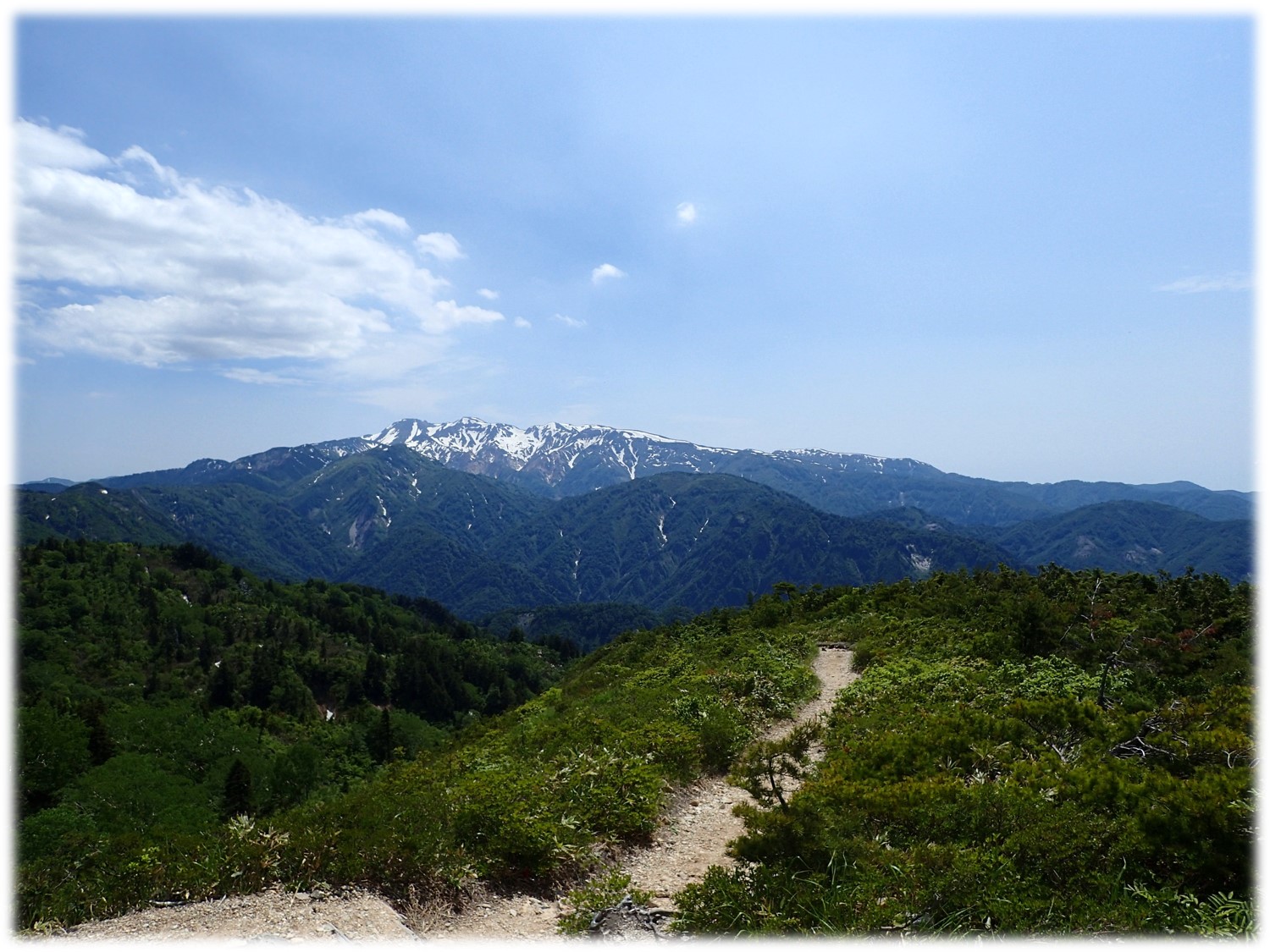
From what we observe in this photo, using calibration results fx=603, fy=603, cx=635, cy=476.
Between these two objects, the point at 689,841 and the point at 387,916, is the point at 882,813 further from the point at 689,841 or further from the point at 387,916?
the point at 387,916

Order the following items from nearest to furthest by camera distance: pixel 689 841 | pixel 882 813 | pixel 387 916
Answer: pixel 387 916 < pixel 882 813 < pixel 689 841

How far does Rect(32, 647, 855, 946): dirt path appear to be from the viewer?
643 centimetres

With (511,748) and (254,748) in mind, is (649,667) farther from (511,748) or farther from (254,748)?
(254,748)

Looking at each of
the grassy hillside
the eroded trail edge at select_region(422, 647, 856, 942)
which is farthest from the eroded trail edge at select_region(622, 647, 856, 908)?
the grassy hillside

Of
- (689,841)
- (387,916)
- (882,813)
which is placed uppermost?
(882,813)

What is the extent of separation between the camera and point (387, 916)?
7.21 metres

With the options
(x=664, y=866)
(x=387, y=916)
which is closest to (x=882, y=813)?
(x=664, y=866)

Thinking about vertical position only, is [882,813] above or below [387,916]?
above

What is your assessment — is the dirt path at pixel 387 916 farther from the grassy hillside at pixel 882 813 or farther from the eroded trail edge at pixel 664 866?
the grassy hillside at pixel 882 813

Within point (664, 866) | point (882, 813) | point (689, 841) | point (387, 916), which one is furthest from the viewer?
point (689, 841)

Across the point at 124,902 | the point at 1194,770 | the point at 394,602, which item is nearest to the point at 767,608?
the point at 1194,770

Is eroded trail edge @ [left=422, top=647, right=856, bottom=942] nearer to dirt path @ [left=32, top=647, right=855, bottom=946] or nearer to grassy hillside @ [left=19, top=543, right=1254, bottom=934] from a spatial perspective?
dirt path @ [left=32, top=647, right=855, bottom=946]

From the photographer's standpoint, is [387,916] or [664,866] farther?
[664,866]

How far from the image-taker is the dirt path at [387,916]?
6430mm
